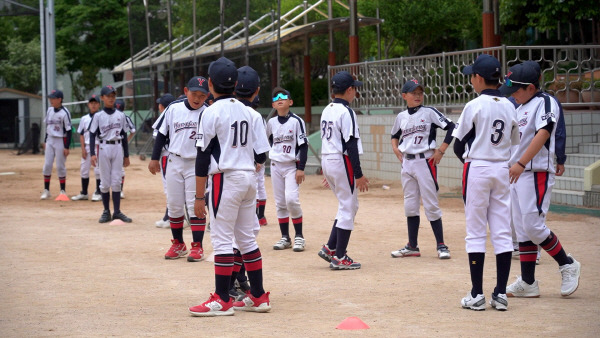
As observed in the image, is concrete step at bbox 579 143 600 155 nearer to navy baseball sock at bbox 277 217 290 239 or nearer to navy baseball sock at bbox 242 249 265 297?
navy baseball sock at bbox 277 217 290 239

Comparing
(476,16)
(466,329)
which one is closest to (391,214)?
(466,329)

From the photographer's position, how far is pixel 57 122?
57.5ft

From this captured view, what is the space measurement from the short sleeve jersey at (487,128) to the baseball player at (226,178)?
186 cm

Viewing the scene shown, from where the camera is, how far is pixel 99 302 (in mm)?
7594

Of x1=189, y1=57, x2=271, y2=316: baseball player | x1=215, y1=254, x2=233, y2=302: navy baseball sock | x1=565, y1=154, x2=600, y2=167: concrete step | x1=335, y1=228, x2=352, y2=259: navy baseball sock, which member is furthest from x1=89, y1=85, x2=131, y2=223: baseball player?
x1=565, y1=154, x2=600, y2=167: concrete step

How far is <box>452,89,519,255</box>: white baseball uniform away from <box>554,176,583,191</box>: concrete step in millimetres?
8561

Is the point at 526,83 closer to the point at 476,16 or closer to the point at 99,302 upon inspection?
the point at 99,302

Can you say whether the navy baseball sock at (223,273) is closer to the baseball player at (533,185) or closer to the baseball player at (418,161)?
the baseball player at (533,185)

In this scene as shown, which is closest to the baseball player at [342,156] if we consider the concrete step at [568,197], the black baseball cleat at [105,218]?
the black baseball cleat at [105,218]

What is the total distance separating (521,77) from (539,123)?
0.46 meters

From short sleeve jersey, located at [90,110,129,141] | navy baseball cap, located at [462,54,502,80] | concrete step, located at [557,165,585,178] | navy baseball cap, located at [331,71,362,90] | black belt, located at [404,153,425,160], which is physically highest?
navy baseball cap, located at [331,71,362,90]

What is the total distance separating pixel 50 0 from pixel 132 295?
3025 cm

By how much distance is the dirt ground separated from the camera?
21.3ft

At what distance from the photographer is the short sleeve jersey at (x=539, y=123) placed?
7.43m
